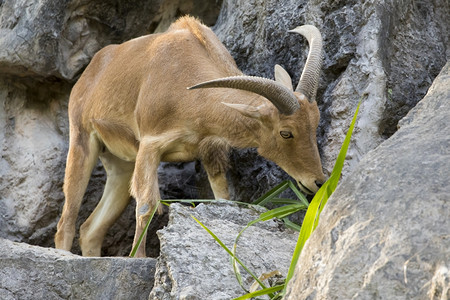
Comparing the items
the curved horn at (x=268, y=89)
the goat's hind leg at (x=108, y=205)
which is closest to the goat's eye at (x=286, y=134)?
the curved horn at (x=268, y=89)

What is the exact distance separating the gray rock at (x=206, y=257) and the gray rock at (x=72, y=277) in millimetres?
383

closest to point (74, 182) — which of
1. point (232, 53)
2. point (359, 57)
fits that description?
point (232, 53)

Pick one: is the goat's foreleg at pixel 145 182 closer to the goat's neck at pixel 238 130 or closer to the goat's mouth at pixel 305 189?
the goat's neck at pixel 238 130

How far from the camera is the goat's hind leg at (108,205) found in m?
7.83

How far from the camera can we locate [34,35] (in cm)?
809

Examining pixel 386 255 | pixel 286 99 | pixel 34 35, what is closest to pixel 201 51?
pixel 286 99

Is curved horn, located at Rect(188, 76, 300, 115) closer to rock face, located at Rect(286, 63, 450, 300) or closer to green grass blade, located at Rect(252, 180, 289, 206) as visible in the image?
green grass blade, located at Rect(252, 180, 289, 206)

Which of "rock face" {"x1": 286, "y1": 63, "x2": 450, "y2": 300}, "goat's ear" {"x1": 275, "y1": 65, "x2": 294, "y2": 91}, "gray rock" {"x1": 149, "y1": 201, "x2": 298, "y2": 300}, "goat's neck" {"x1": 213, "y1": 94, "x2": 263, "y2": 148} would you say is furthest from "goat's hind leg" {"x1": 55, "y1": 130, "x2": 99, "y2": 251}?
"rock face" {"x1": 286, "y1": 63, "x2": 450, "y2": 300}

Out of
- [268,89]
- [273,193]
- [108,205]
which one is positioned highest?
[268,89]

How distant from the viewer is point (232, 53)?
799 centimetres

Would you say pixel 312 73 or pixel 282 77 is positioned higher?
pixel 312 73

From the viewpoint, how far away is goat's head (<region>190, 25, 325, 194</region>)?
6039 mm

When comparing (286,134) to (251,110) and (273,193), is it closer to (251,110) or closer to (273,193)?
(251,110)

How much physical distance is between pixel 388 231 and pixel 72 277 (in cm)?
262
